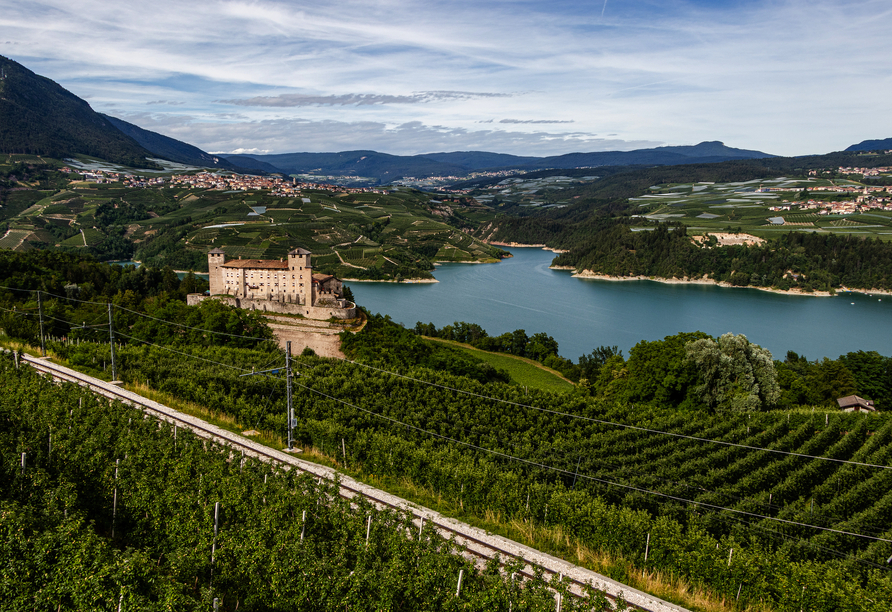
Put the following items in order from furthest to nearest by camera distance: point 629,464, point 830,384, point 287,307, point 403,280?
point 403,280 < point 287,307 < point 830,384 < point 629,464

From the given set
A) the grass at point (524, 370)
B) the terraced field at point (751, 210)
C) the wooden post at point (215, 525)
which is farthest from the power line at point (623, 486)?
the terraced field at point (751, 210)

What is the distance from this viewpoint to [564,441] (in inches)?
618

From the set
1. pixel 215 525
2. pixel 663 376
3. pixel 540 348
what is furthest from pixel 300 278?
pixel 215 525

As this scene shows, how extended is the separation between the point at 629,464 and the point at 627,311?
4561 centimetres

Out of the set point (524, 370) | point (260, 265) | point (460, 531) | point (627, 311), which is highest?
point (260, 265)

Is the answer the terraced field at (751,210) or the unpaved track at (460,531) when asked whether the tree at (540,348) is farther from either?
the terraced field at (751,210)

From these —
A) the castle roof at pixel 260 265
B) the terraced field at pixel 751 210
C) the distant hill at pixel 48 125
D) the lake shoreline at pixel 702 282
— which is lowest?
the lake shoreline at pixel 702 282

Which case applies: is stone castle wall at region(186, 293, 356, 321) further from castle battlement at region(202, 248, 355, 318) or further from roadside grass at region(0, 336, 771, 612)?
roadside grass at region(0, 336, 771, 612)

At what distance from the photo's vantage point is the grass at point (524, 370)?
31.9 m

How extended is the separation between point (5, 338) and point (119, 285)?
18828 millimetres

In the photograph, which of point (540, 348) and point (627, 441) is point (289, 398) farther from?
point (540, 348)

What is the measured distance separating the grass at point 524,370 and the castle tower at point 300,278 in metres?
10.0

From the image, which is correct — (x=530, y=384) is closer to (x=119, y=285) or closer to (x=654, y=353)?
(x=654, y=353)

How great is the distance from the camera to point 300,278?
121ft
